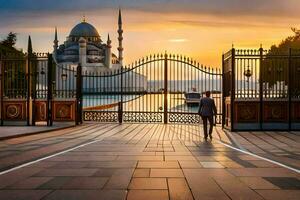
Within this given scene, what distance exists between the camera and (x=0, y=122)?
22.9 metres

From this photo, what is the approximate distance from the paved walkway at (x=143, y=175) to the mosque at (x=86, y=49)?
100 metres

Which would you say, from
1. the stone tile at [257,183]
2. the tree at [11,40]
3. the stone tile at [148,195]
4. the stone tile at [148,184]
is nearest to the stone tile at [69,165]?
the stone tile at [148,184]

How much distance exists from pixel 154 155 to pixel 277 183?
4.25 meters

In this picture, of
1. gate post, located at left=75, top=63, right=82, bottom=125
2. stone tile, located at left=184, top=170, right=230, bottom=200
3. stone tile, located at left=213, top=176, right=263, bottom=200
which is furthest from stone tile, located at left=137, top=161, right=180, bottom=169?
gate post, located at left=75, top=63, right=82, bottom=125

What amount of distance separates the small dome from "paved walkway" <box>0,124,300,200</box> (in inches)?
4460

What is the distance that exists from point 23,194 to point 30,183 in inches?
34.0

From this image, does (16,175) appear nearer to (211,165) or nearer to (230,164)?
(211,165)

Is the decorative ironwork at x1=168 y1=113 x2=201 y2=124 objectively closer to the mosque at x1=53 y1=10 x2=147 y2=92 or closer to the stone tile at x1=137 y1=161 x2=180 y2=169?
the stone tile at x1=137 y1=161 x2=180 y2=169

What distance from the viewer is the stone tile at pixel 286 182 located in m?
7.47

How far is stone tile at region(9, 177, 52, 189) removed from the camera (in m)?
7.46

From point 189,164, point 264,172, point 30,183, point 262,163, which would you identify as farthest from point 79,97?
point 30,183

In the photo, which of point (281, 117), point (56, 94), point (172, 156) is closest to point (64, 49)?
point (56, 94)

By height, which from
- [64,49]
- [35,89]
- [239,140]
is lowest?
[239,140]

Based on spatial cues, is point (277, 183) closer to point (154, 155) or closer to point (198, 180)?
point (198, 180)
